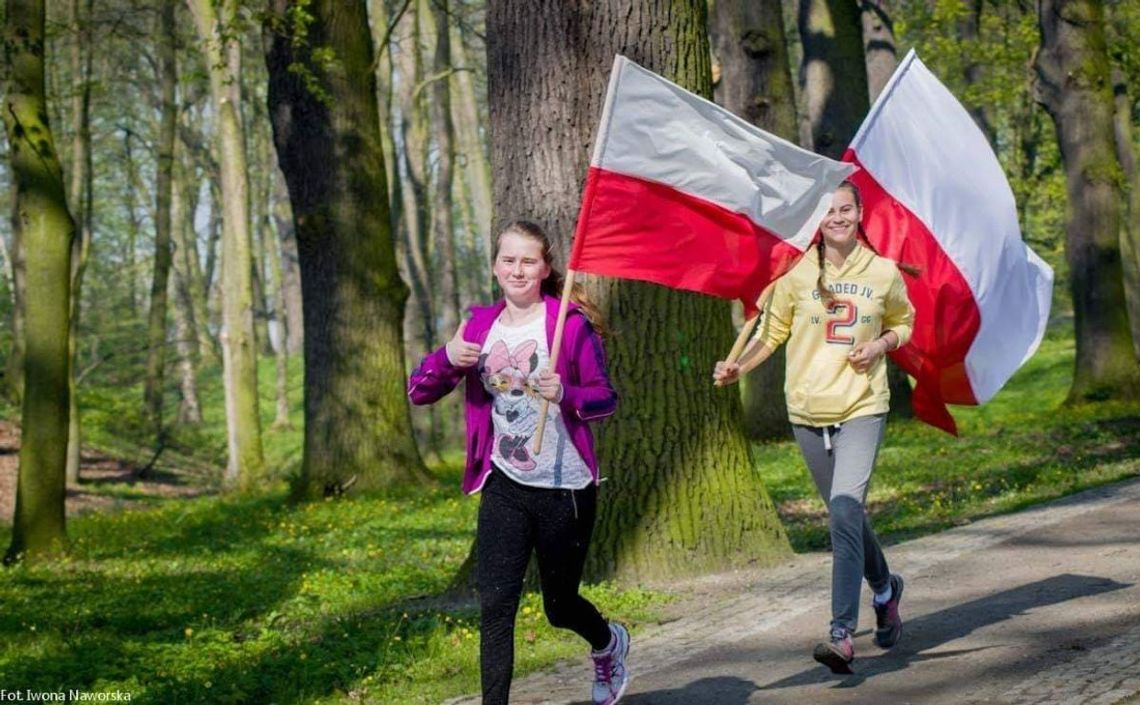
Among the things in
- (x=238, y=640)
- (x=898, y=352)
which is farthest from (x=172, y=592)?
(x=898, y=352)

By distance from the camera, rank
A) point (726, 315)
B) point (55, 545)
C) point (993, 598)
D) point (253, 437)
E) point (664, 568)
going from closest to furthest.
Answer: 1. point (993, 598)
2. point (664, 568)
3. point (726, 315)
4. point (55, 545)
5. point (253, 437)

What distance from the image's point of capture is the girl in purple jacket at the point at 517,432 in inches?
231

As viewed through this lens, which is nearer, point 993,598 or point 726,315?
point 993,598

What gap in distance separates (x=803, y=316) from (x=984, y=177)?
65.8 inches

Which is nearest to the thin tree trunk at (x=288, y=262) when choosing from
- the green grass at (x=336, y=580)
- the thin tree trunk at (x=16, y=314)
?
the thin tree trunk at (x=16, y=314)

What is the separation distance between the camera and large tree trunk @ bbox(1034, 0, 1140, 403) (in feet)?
68.4

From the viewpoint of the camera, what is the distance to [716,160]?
7039 mm

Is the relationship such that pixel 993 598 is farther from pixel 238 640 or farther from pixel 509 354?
pixel 238 640

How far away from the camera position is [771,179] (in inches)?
279

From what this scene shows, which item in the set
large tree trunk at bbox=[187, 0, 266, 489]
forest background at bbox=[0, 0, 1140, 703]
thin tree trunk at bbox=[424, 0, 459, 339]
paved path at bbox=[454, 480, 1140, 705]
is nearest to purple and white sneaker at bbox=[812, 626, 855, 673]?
paved path at bbox=[454, 480, 1140, 705]

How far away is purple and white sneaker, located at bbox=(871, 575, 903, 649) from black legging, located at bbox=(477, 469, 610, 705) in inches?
69.2

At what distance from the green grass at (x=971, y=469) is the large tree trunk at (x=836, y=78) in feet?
7.38

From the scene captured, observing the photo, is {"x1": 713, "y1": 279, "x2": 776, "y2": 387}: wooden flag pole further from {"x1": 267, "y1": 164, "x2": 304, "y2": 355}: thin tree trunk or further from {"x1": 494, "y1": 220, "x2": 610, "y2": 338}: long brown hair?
{"x1": 267, "y1": 164, "x2": 304, "y2": 355}: thin tree trunk

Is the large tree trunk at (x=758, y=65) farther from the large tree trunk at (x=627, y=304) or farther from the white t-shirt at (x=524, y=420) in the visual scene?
the white t-shirt at (x=524, y=420)
